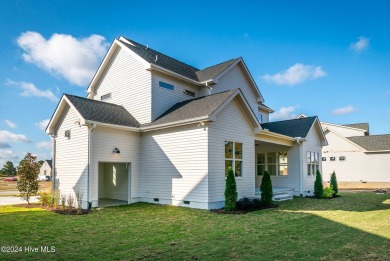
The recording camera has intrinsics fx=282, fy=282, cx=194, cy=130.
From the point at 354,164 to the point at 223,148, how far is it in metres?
27.1

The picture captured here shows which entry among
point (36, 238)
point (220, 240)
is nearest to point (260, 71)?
point (220, 240)

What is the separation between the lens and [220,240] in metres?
6.85

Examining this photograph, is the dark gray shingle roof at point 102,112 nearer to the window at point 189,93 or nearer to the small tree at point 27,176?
the window at point 189,93

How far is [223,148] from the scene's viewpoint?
12.9m

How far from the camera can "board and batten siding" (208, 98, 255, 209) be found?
12.2 m

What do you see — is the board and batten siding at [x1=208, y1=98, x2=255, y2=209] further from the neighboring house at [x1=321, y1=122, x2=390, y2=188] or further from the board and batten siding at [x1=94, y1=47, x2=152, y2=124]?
the neighboring house at [x1=321, y1=122, x2=390, y2=188]

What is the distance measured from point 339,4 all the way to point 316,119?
304 inches

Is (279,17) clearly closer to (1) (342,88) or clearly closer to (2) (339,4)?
(2) (339,4)

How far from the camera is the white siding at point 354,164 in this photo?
3164cm

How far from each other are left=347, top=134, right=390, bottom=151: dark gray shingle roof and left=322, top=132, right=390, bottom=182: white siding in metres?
0.78

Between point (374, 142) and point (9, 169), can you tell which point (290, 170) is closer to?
point (374, 142)

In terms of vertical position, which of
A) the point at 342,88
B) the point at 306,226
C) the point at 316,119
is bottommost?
the point at 306,226

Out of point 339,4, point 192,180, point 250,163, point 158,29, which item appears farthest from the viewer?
point 158,29

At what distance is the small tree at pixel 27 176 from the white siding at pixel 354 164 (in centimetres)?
3207
